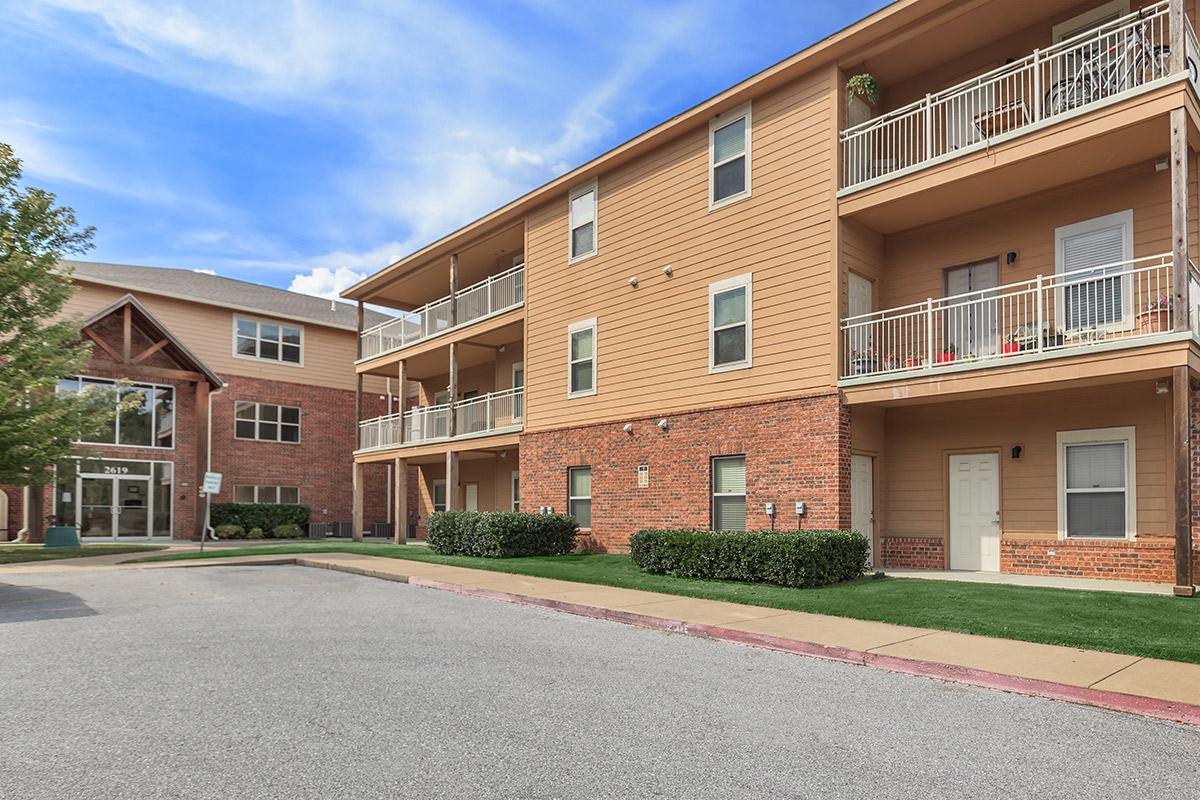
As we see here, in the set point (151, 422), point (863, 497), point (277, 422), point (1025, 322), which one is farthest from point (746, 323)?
point (277, 422)

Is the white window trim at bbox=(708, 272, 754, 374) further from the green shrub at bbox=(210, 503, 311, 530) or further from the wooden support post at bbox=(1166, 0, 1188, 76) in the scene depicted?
the green shrub at bbox=(210, 503, 311, 530)

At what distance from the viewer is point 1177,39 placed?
10992mm

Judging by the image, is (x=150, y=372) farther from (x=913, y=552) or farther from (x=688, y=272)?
(x=913, y=552)

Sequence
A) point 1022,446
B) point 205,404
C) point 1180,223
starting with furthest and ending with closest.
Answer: point 205,404 < point 1022,446 < point 1180,223

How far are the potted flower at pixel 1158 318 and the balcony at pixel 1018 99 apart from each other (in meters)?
2.85

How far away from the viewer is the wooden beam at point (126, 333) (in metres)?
27.0

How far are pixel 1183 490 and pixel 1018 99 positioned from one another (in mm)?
6950

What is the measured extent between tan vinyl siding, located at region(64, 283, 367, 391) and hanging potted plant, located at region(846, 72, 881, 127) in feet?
81.9

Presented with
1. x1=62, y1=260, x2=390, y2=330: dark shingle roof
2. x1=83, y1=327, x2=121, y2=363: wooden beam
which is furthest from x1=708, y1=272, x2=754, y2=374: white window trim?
x1=83, y1=327, x2=121, y2=363: wooden beam

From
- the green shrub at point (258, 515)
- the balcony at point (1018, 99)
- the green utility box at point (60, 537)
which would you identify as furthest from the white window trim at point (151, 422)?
the balcony at point (1018, 99)

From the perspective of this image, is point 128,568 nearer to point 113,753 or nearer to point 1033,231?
point 113,753

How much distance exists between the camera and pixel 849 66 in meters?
14.6

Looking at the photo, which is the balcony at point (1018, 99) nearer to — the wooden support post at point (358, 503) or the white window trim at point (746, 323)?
the white window trim at point (746, 323)

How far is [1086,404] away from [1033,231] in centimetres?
298
